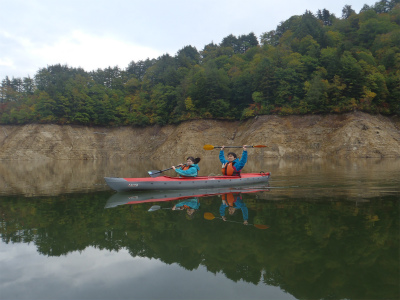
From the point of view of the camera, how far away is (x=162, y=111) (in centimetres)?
6719

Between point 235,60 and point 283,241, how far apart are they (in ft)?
253

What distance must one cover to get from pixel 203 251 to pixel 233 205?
458 cm

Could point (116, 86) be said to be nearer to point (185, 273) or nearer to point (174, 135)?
point (174, 135)

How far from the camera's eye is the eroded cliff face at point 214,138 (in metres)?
45.4

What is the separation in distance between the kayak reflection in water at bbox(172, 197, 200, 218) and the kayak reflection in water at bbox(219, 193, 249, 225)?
89cm

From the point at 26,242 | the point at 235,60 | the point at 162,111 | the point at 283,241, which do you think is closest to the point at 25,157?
the point at 162,111

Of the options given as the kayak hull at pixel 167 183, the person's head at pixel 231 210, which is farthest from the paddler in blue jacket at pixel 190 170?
the person's head at pixel 231 210

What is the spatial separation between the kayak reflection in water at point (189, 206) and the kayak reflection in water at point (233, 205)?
89 centimetres

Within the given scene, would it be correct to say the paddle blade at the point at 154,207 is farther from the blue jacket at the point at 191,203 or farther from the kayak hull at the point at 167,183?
the kayak hull at the point at 167,183

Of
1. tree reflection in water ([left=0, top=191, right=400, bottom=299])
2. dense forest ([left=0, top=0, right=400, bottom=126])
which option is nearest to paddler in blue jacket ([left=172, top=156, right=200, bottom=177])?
tree reflection in water ([left=0, top=191, right=400, bottom=299])

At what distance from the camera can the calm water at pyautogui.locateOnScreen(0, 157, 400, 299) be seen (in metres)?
4.54

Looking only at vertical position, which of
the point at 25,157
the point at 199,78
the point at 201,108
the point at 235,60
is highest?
the point at 235,60

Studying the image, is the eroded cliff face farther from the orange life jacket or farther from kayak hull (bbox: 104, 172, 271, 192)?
kayak hull (bbox: 104, 172, 271, 192)

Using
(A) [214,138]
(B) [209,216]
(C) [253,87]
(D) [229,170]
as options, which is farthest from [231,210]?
(C) [253,87]
